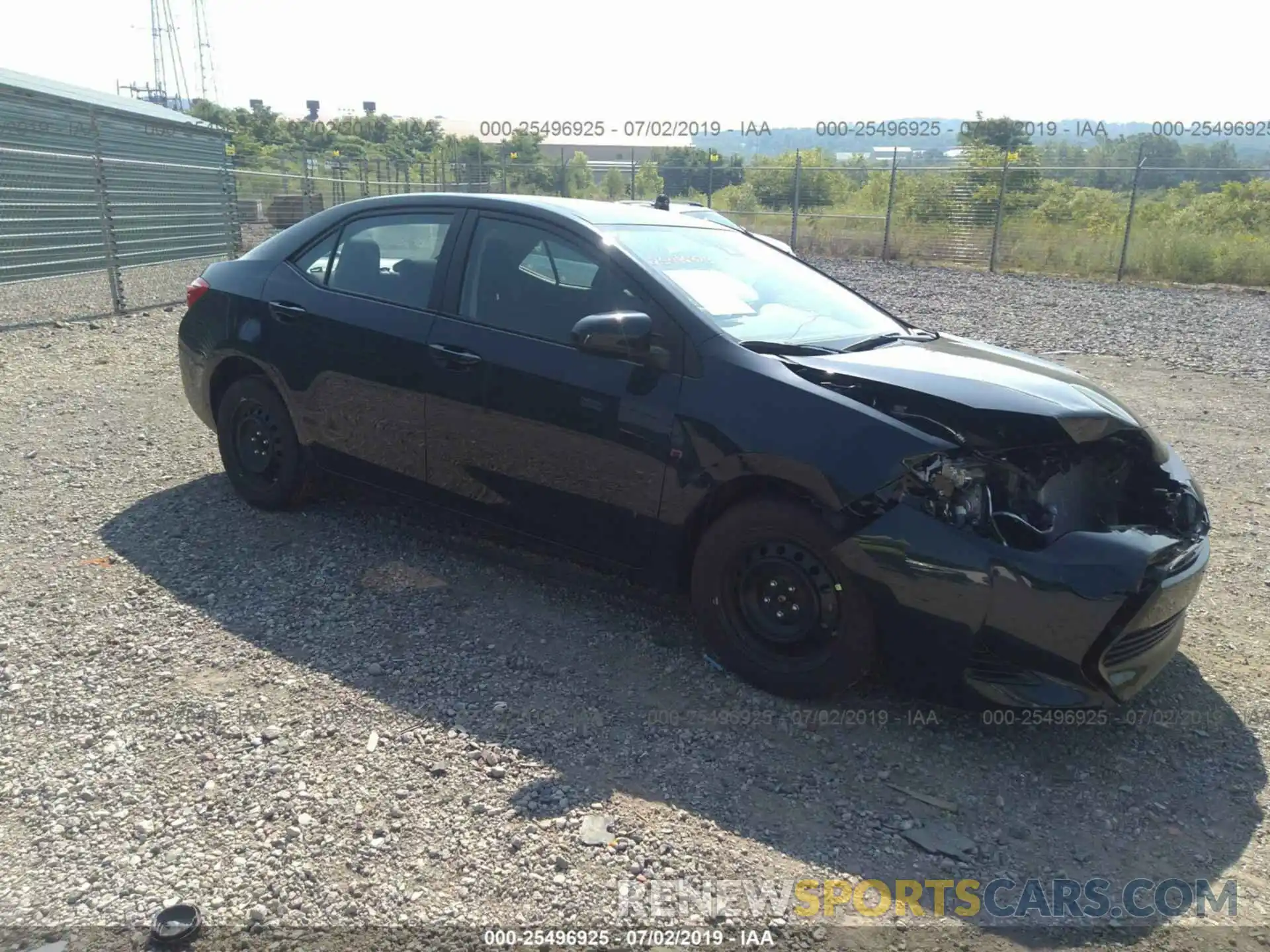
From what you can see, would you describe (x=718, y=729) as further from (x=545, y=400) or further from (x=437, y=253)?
(x=437, y=253)

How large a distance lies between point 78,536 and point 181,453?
56.6 inches

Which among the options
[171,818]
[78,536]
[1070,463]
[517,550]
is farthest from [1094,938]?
[78,536]

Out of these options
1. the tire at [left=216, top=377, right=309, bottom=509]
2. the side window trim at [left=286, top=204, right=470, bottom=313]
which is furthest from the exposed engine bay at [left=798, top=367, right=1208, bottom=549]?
the tire at [left=216, top=377, right=309, bottom=509]

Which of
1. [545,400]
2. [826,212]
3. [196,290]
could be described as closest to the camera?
[545,400]

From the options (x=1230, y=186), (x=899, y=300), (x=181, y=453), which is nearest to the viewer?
(x=181, y=453)

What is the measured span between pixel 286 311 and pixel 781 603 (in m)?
2.84

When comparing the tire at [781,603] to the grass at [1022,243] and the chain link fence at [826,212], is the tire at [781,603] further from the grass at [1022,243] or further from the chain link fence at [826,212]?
the grass at [1022,243]

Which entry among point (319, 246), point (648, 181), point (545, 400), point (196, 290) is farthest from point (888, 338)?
point (648, 181)

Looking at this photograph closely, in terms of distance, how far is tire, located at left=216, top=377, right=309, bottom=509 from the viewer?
4809 mm

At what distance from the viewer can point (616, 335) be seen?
11.4 feet

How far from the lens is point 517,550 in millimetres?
4656

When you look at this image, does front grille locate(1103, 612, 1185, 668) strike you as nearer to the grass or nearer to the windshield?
the windshield

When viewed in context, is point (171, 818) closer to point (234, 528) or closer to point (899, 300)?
point (234, 528)

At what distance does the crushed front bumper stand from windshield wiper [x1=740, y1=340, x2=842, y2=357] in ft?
2.69
